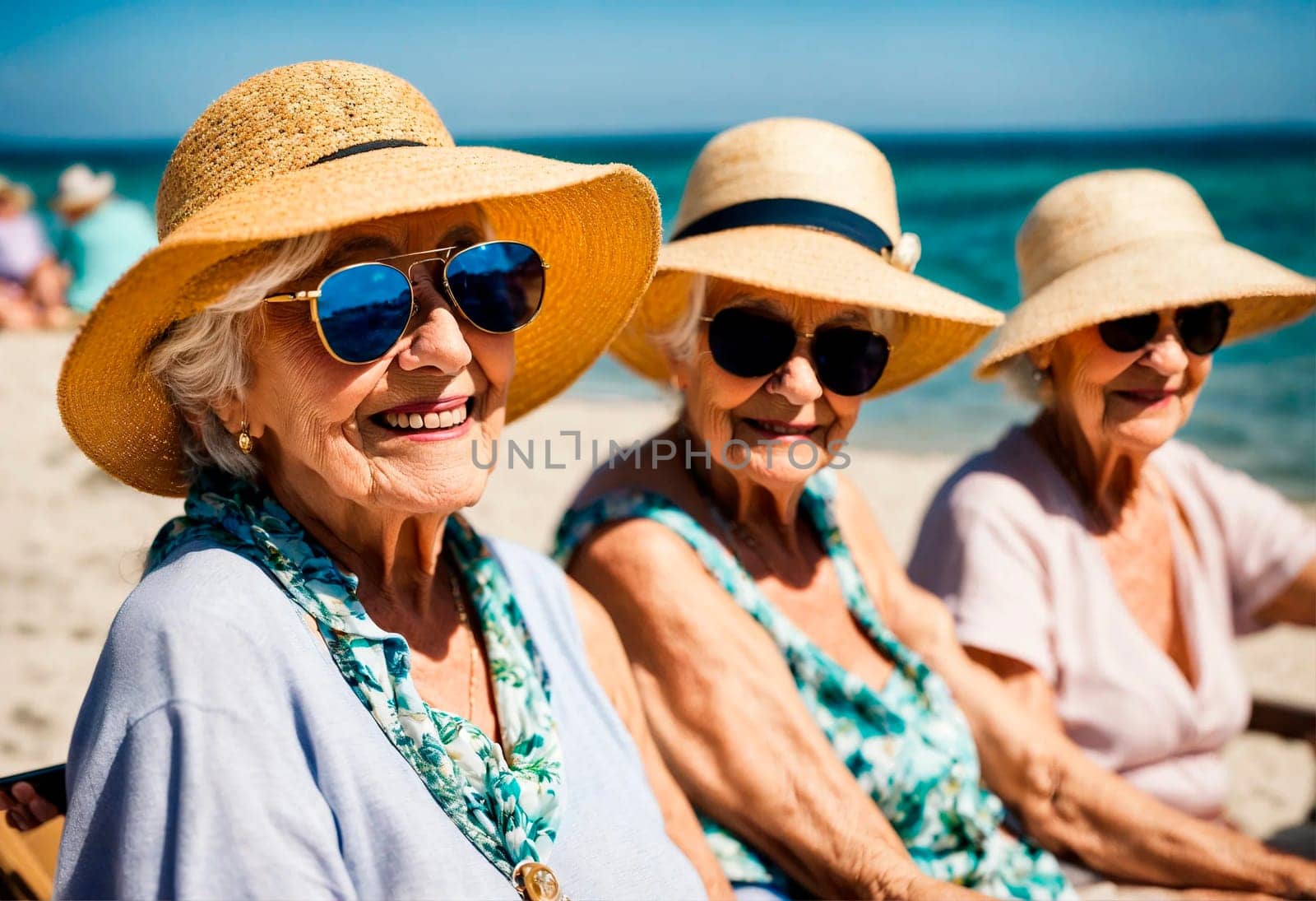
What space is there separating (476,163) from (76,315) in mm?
11810

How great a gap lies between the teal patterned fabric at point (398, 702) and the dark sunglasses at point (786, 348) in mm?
940

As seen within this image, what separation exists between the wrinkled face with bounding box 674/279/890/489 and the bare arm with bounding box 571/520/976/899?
10.5 inches

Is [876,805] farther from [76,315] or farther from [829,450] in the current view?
[76,315]

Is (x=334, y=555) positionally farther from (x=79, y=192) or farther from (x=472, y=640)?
(x=79, y=192)

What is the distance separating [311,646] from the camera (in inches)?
63.8

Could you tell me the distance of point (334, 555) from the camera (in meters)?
1.82

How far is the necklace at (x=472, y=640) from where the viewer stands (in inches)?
73.6

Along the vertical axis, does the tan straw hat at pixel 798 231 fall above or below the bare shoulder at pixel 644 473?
above

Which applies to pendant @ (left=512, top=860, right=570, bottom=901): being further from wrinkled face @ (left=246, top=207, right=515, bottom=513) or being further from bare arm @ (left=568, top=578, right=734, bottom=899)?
wrinkled face @ (left=246, top=207, right=515, bottom=513)

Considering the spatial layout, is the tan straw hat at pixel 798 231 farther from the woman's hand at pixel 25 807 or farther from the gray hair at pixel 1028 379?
the woman's hand at pixel 25 807

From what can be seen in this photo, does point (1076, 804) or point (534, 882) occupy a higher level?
point (534, 882)

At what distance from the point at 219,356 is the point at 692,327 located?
1123mm

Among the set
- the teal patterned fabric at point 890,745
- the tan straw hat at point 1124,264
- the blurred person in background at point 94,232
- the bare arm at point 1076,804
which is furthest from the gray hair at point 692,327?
the blurred person in background at point 94,232

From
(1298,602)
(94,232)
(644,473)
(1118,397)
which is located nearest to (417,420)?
(644,473)
